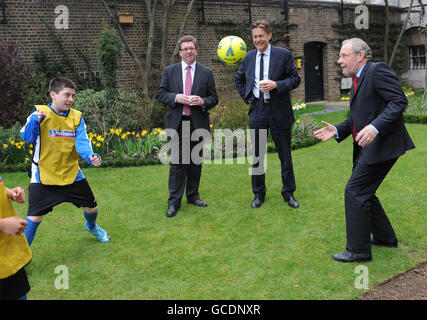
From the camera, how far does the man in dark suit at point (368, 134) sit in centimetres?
392

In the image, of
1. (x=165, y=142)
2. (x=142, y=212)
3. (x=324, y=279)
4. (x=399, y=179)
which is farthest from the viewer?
(x=165, y=142)

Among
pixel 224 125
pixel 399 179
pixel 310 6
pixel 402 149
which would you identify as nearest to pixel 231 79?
pixel 310 6

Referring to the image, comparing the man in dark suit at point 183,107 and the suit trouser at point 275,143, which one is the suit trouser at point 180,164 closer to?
the man in dark suit at point 183,107

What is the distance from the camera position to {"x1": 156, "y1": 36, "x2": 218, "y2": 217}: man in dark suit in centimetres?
600

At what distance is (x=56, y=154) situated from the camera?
4.47 metres

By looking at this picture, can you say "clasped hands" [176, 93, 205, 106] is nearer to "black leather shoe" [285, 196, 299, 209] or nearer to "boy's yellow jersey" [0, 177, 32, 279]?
"black leather shoe" [285, 196, 299, 209]

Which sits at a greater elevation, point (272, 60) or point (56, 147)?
point (272, 60)

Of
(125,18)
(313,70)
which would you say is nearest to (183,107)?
(125,18)

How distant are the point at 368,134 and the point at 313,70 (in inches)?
738

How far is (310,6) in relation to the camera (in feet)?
68.6

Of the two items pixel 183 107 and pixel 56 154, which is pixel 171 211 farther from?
pixel 56 154

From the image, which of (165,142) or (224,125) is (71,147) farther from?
(224,125)

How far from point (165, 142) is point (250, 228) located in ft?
16.3

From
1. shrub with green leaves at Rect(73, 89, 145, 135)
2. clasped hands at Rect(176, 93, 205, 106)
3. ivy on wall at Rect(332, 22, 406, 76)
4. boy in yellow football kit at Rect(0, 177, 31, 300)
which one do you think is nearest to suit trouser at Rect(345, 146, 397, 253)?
clasped hands at Rect(176, 93, 205, 106)
